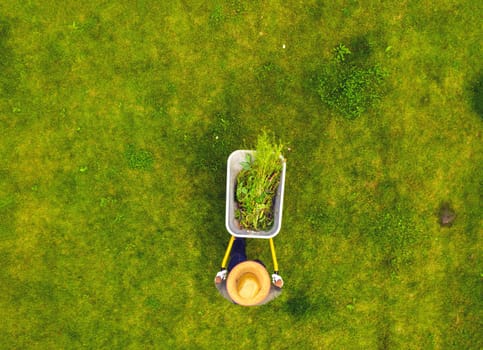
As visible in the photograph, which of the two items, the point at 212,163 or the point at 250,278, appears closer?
the point at 250,278

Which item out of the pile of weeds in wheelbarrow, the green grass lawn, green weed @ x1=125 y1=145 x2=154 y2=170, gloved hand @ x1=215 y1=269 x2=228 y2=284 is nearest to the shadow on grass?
the green grass lawn

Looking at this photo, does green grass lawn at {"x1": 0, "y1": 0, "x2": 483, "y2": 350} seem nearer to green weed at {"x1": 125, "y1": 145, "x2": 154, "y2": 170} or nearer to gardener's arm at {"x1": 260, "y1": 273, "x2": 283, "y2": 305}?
green weed at {"x1": 125, "y1": 145, "x2": 154, "y2": 170}

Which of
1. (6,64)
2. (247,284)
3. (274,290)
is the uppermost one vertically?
(6,64)

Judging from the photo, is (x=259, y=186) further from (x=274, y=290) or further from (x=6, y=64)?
(x=6, y=64)

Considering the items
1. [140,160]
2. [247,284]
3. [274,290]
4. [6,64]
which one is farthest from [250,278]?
[6,64]

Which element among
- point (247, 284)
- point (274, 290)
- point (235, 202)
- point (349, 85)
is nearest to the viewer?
point (247, 284)

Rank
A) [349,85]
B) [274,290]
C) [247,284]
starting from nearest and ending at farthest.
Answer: [247,284] → [274,290] → [349,85]

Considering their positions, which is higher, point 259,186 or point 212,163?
point 212,163
